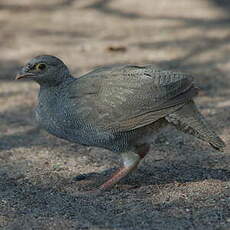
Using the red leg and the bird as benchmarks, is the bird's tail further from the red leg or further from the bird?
the red leg

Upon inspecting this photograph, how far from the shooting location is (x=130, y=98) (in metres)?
5.52

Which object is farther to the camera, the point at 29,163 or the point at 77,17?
the point at 77,17

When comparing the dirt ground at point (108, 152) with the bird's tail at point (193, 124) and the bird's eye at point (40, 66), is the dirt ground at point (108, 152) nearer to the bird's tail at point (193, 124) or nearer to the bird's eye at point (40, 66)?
the bird's tail at point (193, 124)

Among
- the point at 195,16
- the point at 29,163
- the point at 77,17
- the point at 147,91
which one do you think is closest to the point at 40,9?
the point at 77,17

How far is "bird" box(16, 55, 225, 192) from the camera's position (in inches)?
217

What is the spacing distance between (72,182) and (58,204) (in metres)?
0.66

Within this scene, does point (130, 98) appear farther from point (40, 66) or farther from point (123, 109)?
point (40, 66)

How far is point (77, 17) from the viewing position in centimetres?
1352

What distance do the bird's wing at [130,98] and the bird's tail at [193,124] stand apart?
79 millimetres

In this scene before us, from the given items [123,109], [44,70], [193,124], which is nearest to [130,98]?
[123,109]

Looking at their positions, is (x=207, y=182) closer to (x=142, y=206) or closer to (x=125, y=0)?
(x=142, y=206)

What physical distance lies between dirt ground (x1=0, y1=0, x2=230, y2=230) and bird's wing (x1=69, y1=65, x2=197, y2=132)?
28.2 inches

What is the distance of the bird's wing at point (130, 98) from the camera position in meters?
5.49

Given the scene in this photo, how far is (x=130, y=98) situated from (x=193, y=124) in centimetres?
62
